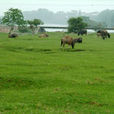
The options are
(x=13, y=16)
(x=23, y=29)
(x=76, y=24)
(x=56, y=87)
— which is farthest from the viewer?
(x=23, y=29)

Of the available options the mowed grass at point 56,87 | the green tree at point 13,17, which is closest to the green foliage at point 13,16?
the green tree at point 13,17

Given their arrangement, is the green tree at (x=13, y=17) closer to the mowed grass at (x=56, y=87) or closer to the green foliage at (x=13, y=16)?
the green foliage at (x=13, y=16)

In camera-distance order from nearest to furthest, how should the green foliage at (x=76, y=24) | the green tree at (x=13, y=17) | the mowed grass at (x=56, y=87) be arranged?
the mowed grass at (x=56, y=87)
the green tree at (x=13, y=17)
the green foliage at (x=76, y=24)

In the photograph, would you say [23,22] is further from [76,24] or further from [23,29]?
[76,24]

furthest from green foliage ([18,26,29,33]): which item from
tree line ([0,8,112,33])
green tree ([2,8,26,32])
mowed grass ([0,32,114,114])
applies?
mowed grass ([0,32,114,114])

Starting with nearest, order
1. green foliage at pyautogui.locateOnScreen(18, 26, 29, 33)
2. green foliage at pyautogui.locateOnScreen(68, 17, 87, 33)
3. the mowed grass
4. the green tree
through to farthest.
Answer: the mowed grass → the green tree → green foliage at pyautogui.locateOnScreen(68, 17, 87, 33) → green foliage at pyautogui.locateOnScreen(18, 26, 29, 33)

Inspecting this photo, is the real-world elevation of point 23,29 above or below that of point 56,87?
below

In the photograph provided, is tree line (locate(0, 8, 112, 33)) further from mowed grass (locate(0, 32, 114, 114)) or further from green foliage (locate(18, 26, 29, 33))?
mowed grass (locate(0, 32, 114, 114))

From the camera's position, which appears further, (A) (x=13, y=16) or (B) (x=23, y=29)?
(B) (x=23, y=29)

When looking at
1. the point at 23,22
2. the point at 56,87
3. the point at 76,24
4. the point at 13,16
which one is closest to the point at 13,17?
the point at 13,16

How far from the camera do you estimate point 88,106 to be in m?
12.7

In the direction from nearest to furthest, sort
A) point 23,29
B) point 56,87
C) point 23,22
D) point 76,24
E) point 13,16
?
point 56,87, point 13,16, point 23,22, point 76,24, point 23,29

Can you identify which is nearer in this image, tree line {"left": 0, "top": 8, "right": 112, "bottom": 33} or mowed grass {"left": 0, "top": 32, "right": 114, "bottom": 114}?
→ mowed grass {"left": 0, "top": 32, "right": 114, "bottom": 114}

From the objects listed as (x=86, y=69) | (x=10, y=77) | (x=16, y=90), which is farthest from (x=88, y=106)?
(x=86, y=69)
